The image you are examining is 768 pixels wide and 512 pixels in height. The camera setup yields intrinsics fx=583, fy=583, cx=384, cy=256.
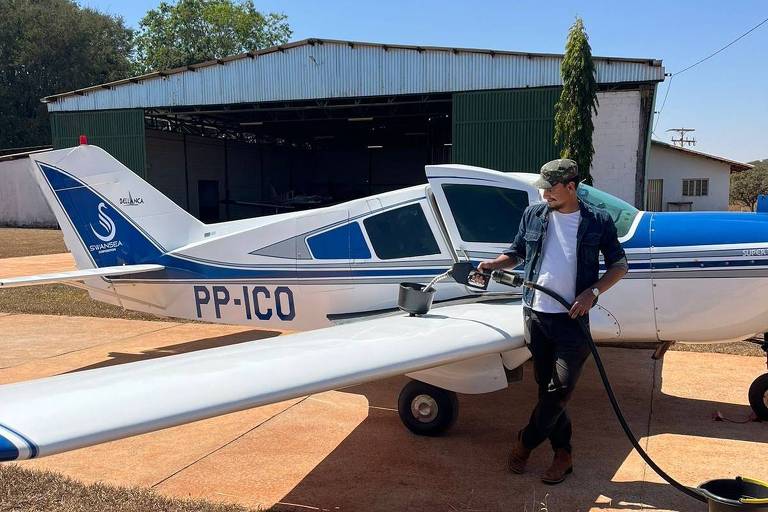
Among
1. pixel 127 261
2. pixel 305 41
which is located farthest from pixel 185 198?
pixel 127 261

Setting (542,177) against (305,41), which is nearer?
(542,177)

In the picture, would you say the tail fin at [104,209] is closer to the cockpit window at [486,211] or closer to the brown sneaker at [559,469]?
the cockpit window at [486,211]

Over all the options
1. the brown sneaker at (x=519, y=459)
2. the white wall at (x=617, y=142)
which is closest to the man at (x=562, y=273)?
the brown sneaker at (x=519, y=459)

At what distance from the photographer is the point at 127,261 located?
6773 mm

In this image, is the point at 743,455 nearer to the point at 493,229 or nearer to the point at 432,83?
the point at 493,229

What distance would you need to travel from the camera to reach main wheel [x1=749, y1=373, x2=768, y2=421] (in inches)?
190

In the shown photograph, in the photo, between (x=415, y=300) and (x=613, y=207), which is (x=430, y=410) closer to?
(x=415, y=300)

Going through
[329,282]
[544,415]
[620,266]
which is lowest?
[544,415]

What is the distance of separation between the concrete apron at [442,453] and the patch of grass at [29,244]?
53.6 feet

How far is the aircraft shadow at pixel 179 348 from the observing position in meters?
6.86

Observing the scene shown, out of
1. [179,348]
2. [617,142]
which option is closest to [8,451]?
[179,348]

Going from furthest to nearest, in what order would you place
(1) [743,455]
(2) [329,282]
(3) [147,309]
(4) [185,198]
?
(4) [185,198] < (3) [147,309] < (2) [329,282] < (1) [743,455]

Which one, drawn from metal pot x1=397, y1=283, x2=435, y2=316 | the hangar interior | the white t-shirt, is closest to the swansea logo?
metal pot x1=397, y1=283, x2=435, y2=316

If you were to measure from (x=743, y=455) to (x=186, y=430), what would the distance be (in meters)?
4.36
